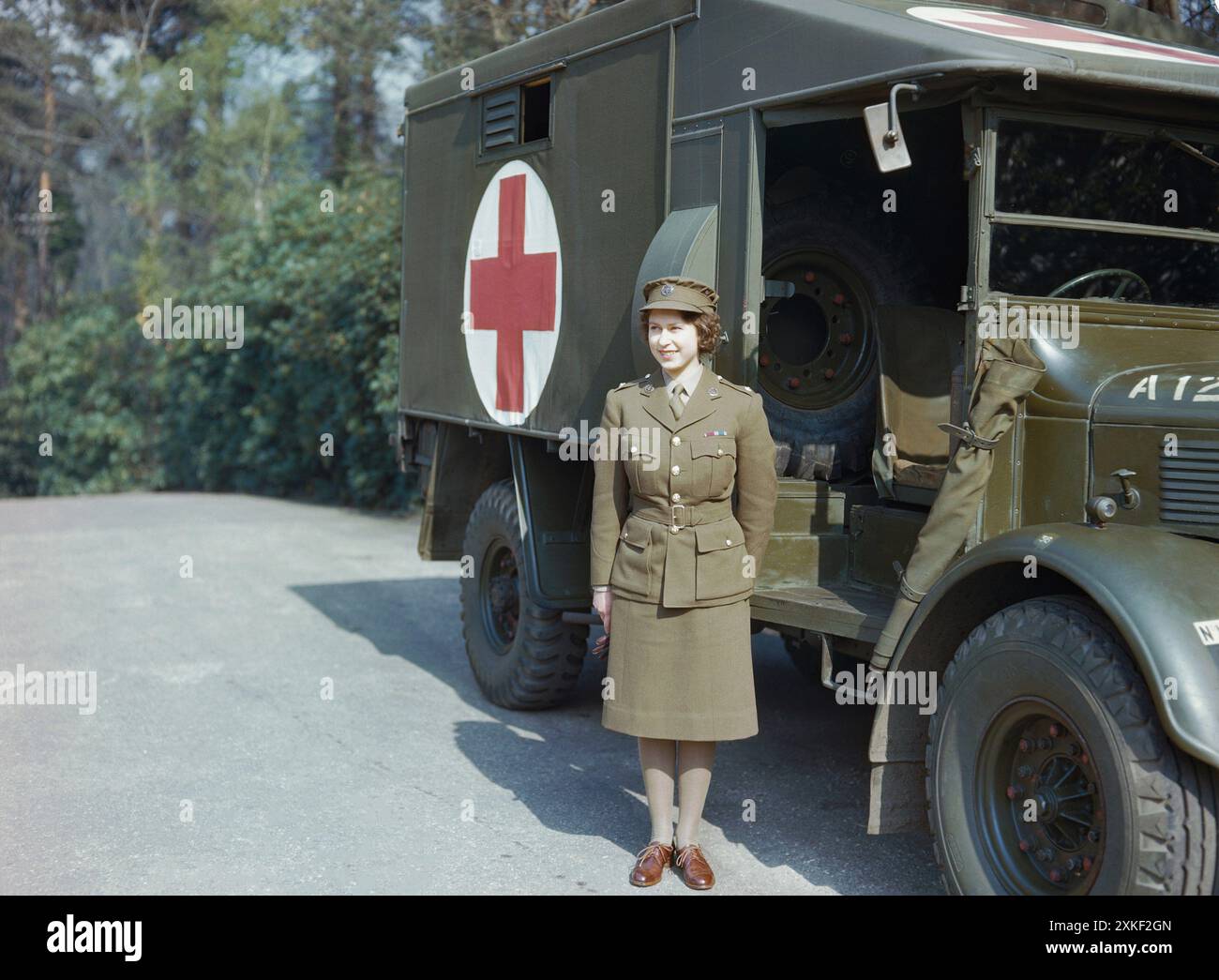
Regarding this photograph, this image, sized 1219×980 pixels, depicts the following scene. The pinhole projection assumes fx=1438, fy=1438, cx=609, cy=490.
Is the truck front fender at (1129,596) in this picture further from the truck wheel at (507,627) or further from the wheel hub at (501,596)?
the wheel hub at (501,596)

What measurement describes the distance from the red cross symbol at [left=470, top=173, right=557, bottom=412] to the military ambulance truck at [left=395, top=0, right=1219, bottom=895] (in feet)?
0.06

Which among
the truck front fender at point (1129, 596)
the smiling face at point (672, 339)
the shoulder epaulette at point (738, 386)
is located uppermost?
the smiling face at point (672, 339)

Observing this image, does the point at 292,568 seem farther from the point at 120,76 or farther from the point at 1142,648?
the point at 120,76

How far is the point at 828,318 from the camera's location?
18.5ft

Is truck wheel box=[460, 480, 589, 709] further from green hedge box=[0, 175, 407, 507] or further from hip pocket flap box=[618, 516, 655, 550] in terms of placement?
green hedge box=[0, 175, 407, 507]

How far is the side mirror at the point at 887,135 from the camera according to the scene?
13.0ft

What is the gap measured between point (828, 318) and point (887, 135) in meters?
1.71

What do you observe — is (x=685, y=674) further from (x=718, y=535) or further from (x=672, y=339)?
(x=672, y=339)

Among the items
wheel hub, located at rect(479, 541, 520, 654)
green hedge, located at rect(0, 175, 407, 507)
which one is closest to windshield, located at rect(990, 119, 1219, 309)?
wheel hub, located at rect(479, 541, 520, 654)

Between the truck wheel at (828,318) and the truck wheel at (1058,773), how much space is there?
1.77m

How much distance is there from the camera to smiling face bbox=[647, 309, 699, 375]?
434 centimetres

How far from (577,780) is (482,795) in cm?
41

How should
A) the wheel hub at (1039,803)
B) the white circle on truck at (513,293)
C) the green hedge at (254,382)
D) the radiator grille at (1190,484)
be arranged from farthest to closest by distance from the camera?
the green hedge at (254,382), the white circle on truck at (513,293), the radiator grille at (1190,484), the wheel hub at (1039,803)

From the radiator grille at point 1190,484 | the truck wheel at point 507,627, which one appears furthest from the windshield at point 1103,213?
the truck wheel at point 507,627
